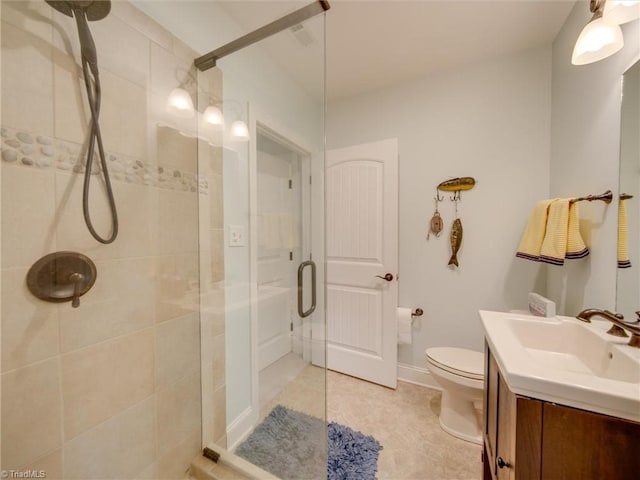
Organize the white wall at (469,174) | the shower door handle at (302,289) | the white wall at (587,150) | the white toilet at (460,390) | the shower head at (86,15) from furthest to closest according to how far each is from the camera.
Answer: the white wall at (469,174), the shower door handle at (302,289), the white toilet at (460,390), the white wall at (587,150), the shower head at (86,15)

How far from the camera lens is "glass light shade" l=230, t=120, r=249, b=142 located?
1412 millimetres

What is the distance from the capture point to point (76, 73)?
2.71 feet

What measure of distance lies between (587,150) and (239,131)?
1828 millimetres

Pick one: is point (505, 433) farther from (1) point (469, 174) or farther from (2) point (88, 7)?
(2) point (88, 7)

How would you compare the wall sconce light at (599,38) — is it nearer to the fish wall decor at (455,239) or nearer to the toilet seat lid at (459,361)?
the fish wall decor at (455,239)

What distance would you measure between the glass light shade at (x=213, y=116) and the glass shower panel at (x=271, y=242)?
2 centimetres

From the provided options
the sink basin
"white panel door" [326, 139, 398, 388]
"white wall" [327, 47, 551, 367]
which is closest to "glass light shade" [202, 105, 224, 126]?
"white panel door" [326, 139, 398, 388]

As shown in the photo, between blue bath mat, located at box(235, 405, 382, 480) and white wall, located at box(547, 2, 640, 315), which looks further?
blue bath mat, located at box(235, 405, 382, 480)

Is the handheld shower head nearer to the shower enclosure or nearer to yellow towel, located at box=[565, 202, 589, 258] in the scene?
the shower enclosure

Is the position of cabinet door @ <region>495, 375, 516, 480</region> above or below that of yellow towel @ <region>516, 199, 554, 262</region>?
below

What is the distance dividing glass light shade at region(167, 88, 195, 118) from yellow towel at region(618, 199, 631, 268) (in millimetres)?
1908

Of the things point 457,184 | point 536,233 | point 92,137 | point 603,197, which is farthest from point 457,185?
point 92,137

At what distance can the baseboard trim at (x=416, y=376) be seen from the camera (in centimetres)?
207

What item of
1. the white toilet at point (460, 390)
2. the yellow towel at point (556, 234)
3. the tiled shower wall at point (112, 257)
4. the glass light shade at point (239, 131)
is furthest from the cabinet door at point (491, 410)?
the glass light shade at point (239, 131)
